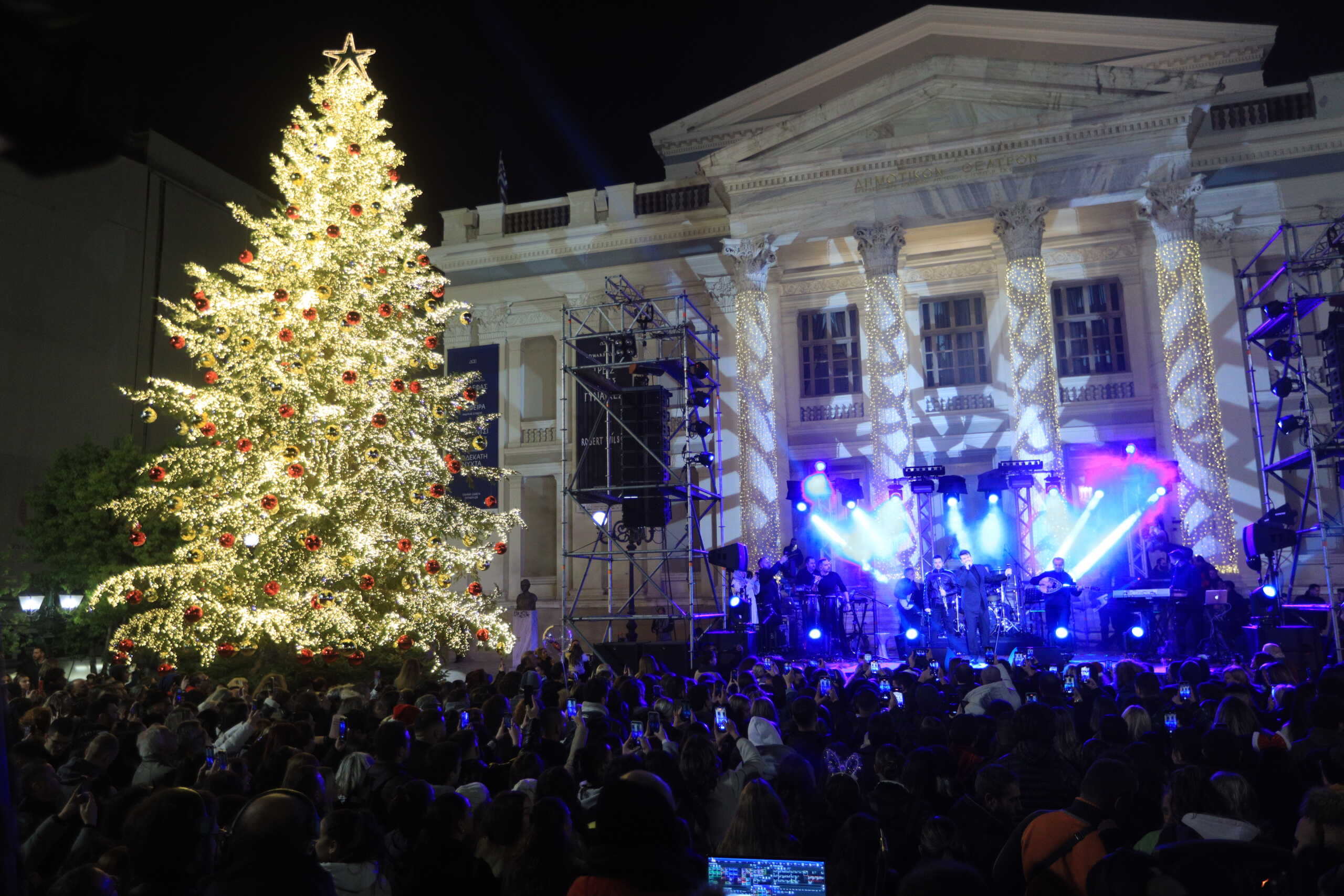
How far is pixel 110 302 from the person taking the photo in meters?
26.6

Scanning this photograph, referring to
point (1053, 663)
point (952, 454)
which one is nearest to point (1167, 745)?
point (1053, 663)

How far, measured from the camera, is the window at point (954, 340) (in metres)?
24.7

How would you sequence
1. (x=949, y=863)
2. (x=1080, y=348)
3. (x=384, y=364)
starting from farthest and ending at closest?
(x=1080, y=348), (x=384, y=364), (x=949, y=863)

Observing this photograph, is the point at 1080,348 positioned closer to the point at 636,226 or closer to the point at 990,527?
the point at 990,527

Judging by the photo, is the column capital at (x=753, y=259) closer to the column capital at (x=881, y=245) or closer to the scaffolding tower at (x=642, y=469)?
the scaffolding tower at (x=642, y=469)

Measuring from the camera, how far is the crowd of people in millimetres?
2865

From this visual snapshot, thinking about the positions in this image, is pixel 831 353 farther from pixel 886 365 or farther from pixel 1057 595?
pixel 1057 595

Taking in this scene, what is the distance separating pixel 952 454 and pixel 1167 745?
1908cm

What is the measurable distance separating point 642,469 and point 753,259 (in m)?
8.09

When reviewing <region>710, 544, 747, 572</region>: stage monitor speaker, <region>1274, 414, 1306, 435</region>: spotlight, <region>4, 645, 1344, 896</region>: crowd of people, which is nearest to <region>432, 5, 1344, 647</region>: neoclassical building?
<region>1274, 414, 1306, 435</region>: spotlight

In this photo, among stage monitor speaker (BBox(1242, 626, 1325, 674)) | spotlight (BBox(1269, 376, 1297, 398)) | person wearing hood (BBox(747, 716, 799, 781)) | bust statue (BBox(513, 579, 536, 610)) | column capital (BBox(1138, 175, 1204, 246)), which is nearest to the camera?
person wearing hood (BBox(747, 716, 799, 781))

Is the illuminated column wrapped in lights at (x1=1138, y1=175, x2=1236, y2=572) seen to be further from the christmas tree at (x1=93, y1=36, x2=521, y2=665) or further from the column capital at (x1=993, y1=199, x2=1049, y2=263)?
the christmas tree at (x1=93, y1=36, x2=521, y2=665)

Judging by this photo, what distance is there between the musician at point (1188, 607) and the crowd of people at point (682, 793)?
29.8ft

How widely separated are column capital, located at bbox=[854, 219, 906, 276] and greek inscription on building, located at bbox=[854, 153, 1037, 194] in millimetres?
937
